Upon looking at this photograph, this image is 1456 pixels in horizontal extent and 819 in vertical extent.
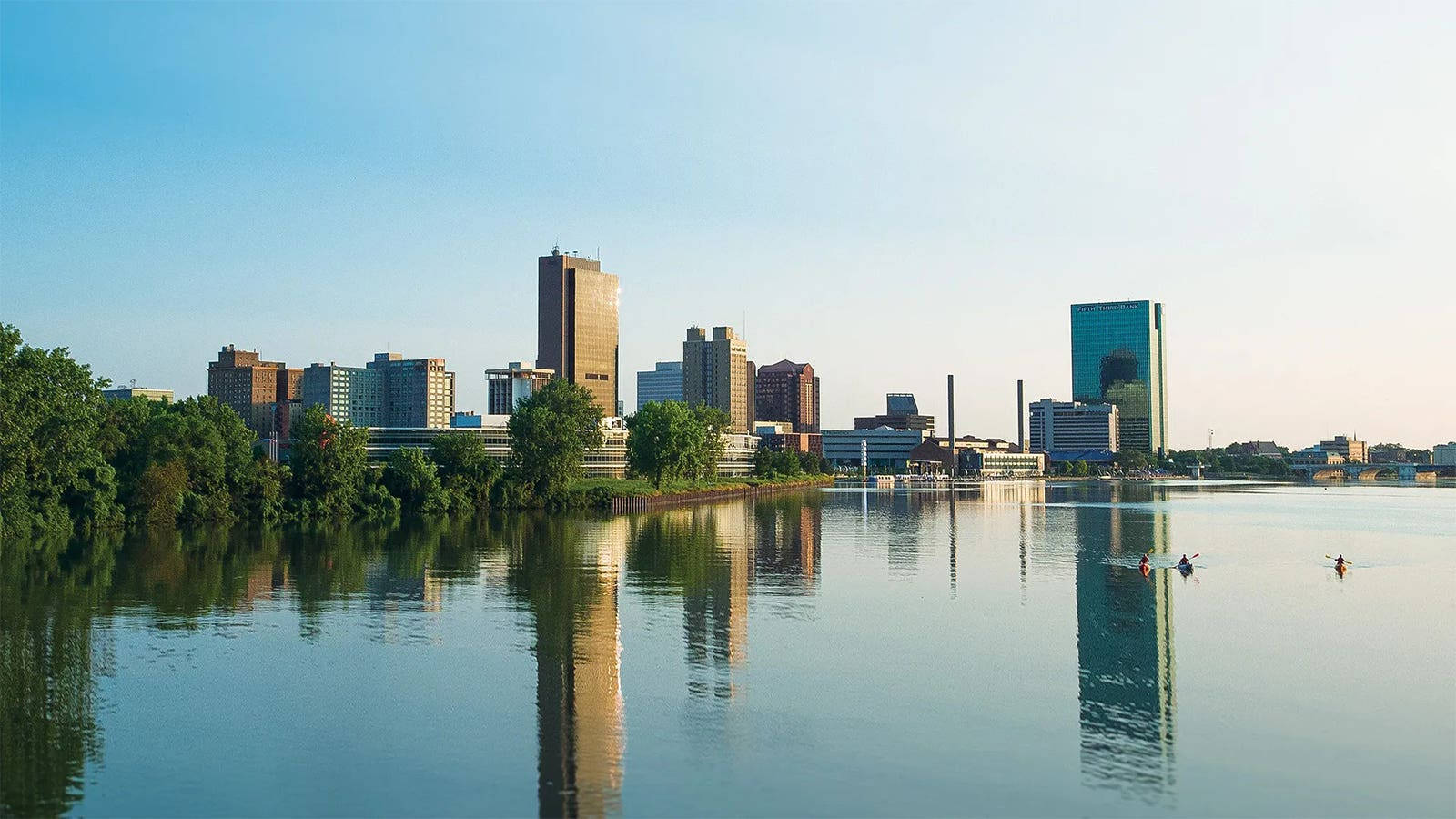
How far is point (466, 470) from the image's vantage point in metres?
131

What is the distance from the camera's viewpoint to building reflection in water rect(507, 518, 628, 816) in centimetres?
2442

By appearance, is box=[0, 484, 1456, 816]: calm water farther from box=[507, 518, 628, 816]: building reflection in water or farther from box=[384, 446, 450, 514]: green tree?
box=[384, 446, 450, 514]: green tree

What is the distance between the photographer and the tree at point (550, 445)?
138 metres

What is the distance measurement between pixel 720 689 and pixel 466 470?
334 ft

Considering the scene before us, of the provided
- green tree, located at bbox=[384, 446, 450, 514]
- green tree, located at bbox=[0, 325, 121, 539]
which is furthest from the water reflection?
green tree, located at bbox=[384, 446, 450, 514]

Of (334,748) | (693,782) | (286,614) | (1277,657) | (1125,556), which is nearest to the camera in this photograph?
(693,782)

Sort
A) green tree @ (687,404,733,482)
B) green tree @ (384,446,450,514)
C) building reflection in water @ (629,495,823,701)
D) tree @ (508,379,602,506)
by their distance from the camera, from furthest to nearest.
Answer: green tree @ (687,404,733,482) < tree @ (508,379,602,506) < green tree @ (384,446,450,514) < building reflection in water @ (629,495,823,701)

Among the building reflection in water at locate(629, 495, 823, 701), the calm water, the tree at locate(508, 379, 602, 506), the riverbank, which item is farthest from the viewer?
the riverbank

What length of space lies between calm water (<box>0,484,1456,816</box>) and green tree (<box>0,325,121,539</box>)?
33.5 feet

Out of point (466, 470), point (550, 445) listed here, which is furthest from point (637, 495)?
point (466, 470)

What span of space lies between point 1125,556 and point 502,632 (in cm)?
4684

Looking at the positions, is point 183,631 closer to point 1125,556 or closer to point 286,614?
point 286,614

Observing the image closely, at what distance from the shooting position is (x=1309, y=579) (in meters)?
62.9

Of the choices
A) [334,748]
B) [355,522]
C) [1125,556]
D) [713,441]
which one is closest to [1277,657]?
[334,748]
